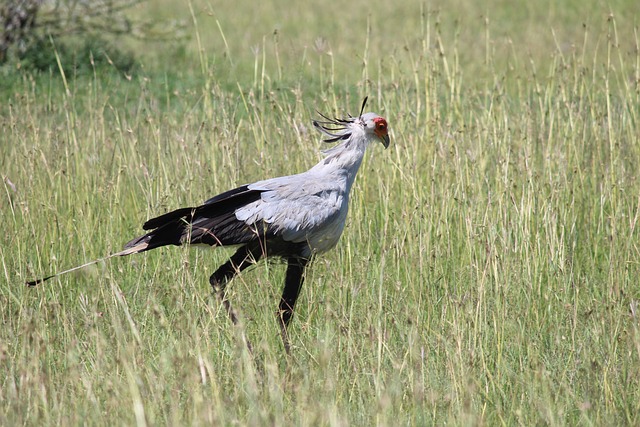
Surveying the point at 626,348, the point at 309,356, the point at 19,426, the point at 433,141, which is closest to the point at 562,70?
the point at 433,141

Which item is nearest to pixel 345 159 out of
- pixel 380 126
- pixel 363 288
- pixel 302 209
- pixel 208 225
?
pixel 380 126

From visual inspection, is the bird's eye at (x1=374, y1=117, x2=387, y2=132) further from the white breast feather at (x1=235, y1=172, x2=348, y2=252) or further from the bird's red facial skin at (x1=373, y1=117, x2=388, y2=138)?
the white breast feather at (x1=235, y1=172, x2=348, y2=252)

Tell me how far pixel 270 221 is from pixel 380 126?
2.54 feet

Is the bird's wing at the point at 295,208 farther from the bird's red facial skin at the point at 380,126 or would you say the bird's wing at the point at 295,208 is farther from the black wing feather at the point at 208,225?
A: the bird's red facial skin at the point at 380,126

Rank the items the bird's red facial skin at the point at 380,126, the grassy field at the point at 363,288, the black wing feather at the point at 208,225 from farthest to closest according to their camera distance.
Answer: the bird's red facial skin at the point at 380,126
the black wing feather at the point at 208,225
the grassy field at the point at 363,288

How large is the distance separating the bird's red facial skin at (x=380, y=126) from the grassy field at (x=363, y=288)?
42 cm

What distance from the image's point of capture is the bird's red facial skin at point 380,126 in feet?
14.1

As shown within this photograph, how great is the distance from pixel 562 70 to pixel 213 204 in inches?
103

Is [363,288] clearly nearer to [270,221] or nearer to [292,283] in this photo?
[292,283]

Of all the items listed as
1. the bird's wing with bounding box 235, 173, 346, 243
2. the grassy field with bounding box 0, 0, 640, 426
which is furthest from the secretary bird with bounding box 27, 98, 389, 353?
the grassy field with bounding box 0, 0, 640, 426

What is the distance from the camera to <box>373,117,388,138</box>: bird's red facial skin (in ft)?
14.1

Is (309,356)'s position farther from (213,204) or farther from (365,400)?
(213,204)

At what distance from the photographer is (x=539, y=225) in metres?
4.53

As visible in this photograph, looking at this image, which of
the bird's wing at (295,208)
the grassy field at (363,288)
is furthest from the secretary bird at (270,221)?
Result: the grassy field at (363,288)
